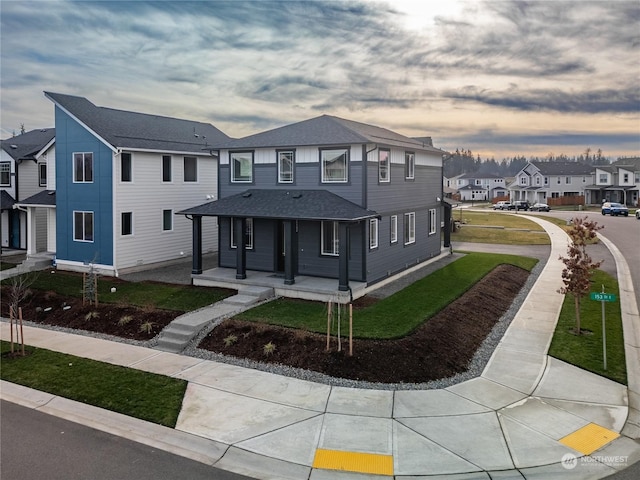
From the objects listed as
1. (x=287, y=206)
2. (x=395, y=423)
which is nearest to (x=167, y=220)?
(x=287, y=206)

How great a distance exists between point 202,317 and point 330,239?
618cm

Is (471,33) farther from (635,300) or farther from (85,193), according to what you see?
(85,193)

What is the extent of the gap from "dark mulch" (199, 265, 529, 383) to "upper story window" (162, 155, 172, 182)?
40.2 feet

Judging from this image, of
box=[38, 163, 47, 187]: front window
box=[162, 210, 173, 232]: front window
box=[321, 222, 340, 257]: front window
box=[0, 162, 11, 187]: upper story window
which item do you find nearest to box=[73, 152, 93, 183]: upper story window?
box=[162, 210, 173, 232]: front window

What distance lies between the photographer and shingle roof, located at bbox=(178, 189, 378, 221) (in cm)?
1683

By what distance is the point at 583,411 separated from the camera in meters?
9.36

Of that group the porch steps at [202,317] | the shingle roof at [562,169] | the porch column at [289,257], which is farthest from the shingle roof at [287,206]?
the shingle roof at [562,169]

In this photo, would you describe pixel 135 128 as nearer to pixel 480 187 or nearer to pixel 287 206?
pixel 287 206

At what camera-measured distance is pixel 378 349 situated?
1189 cm

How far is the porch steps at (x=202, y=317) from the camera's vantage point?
1312 centimetres

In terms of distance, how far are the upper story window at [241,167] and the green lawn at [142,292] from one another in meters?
5.21

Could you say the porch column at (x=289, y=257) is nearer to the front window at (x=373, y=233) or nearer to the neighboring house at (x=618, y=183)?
the front window at (x=373, y=233)

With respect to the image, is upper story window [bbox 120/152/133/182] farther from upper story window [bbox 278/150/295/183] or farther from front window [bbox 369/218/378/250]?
front window [bbox 369/218/378/250]

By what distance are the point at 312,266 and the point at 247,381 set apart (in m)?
8.53
